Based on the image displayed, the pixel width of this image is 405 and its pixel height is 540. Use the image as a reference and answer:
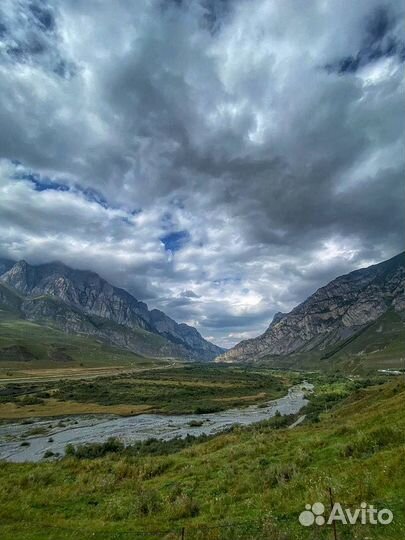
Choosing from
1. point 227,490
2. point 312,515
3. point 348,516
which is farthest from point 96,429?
point 348,516

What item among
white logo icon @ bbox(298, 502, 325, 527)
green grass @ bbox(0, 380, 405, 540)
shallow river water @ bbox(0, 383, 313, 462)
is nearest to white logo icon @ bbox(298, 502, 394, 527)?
white logo icon @ bbox(298, 502, 325, 527)

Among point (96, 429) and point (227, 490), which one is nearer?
point (227, 490)

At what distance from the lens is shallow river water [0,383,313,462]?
170 ft

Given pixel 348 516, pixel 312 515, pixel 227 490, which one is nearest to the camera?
pixel 348 516

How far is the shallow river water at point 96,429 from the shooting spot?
51881mm

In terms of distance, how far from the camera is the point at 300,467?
805 inches

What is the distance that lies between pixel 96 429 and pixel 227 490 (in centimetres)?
5385

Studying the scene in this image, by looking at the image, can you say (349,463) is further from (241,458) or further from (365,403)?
(365,403)

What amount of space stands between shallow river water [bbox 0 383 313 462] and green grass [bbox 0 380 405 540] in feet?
86.9

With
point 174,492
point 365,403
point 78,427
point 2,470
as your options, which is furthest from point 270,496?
point 78,427

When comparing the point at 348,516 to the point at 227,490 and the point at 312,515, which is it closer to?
the point at 312,515

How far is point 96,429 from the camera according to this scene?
6556cm

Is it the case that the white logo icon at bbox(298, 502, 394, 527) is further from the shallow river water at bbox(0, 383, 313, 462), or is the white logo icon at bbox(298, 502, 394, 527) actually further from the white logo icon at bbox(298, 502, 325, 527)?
the shallow river water at bbox(0, 383, 313, 462)

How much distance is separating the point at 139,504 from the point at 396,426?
1518cm
